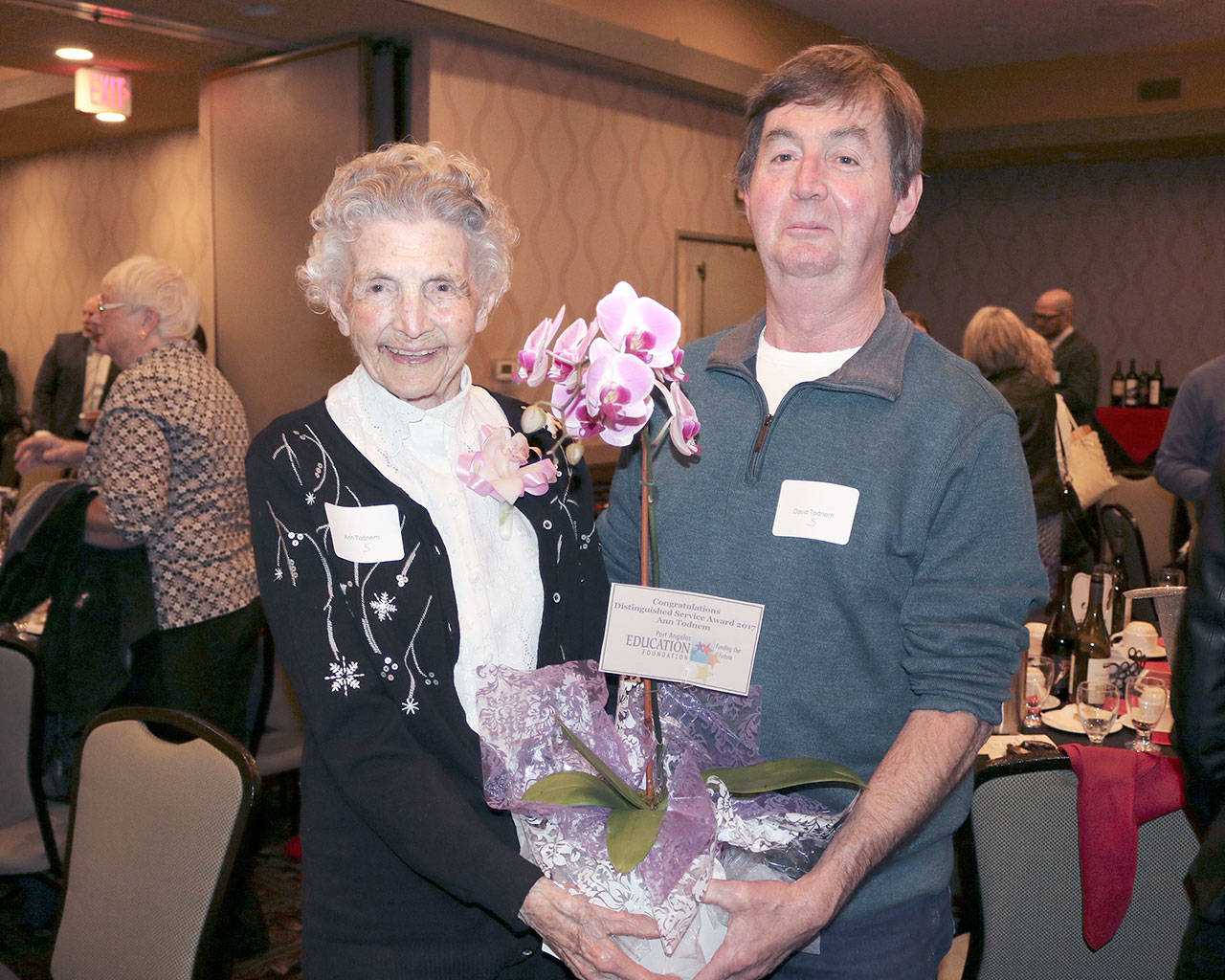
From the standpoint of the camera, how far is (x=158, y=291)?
3375 millimetres

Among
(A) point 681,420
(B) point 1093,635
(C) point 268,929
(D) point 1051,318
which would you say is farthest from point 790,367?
(D) point 1051,318

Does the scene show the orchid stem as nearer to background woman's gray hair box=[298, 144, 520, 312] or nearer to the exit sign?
background woman's gray hair box=[298, 144, 520, 312]

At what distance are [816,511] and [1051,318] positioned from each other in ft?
24.0

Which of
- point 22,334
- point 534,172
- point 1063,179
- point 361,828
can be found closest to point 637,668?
point 361,828

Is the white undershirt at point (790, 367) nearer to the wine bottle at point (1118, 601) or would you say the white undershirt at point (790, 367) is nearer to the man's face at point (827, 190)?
the man's face at point (827, 190)

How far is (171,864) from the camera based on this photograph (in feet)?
5.86

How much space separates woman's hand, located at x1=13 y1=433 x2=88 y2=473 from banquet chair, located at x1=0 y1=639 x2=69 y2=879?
4.33 feet

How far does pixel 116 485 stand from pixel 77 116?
6356 millimetres

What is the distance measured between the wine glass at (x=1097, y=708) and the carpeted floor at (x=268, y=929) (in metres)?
2.05

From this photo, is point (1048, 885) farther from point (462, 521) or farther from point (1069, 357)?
point (1069, 357)

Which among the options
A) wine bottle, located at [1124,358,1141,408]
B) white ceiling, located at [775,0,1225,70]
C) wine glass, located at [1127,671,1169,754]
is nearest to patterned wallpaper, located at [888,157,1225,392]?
wine bottle, located at [1124,358,1141,408]

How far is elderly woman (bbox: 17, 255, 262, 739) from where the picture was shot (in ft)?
10.0

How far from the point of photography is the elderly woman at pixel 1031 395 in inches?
179

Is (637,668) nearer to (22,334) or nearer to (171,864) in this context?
(171,864)
